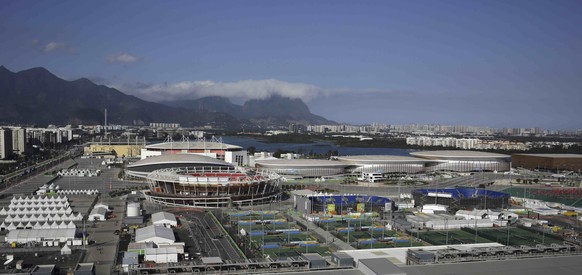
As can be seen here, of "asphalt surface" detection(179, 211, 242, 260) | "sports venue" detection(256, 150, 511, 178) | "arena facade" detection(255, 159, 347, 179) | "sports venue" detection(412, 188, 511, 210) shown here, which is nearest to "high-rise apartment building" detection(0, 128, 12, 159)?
"sports venue" detection(256, 150, 511, 178)

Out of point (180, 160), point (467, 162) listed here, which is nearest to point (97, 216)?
point (180, 160)

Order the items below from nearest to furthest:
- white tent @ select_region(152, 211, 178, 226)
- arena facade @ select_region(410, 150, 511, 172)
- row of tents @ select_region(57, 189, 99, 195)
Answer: white tent @ select_region(152, 211, 178, 226) < row of tents @ select_region(57, 189, 99, 195) < arena facade @ select_region(410, 150, 511, 172)

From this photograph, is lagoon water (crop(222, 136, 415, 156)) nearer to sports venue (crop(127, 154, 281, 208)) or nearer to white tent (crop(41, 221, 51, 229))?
sports venue (crop(127, 154, 281, 208))

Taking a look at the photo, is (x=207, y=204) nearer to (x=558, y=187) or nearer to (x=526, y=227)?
(x=526, y=227)

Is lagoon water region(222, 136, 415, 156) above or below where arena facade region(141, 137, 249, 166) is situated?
below

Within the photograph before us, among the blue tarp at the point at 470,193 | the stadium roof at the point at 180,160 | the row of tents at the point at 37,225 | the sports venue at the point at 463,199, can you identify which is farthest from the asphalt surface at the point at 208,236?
the stadium roof at the point at 180,160

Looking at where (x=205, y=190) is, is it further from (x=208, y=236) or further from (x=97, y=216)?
(x=208, y=236)

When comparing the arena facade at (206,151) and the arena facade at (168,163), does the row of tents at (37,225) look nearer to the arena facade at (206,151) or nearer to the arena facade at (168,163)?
the arena facade at (168,163)
